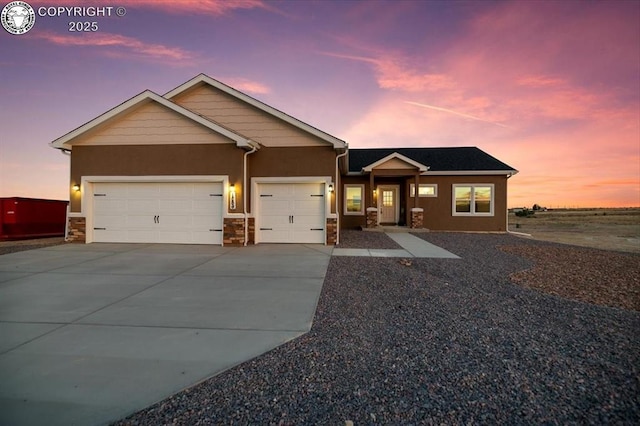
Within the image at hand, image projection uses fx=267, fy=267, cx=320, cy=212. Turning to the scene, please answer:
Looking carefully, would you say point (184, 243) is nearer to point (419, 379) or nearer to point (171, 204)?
point (171, 204)

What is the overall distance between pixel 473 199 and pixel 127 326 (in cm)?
1669

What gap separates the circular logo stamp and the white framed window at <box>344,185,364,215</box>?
1361cm

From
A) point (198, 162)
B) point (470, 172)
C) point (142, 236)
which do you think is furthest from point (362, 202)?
point (142, 236)

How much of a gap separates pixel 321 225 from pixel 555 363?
8.00 meters

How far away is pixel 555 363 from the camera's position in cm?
261

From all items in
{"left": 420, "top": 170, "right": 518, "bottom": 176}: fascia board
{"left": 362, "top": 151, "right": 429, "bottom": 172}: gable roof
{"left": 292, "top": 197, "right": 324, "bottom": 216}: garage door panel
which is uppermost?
{"left": 362, "top": 151, "right": 429, "bottom": 172}: gable roof

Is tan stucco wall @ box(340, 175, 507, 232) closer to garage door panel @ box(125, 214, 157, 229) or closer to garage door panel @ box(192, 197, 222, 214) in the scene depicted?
garage door panel @ box(192, 197, 222, 214)

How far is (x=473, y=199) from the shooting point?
15.5m

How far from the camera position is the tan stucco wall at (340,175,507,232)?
15.2 metres

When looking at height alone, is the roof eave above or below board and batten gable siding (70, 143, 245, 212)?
above

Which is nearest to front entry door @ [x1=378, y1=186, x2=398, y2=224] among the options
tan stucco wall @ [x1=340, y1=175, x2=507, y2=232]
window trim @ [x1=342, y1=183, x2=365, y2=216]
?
tan stucco wall @ [x1=340, y1=175, x2=507, y2=232]

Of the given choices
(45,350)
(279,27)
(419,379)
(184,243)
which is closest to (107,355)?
(45,350)

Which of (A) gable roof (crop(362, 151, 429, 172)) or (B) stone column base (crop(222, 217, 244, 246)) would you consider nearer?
(B) stone column base (crop(222, 217, 244, 246))

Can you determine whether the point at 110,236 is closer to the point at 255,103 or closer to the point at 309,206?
the point at 255,103
